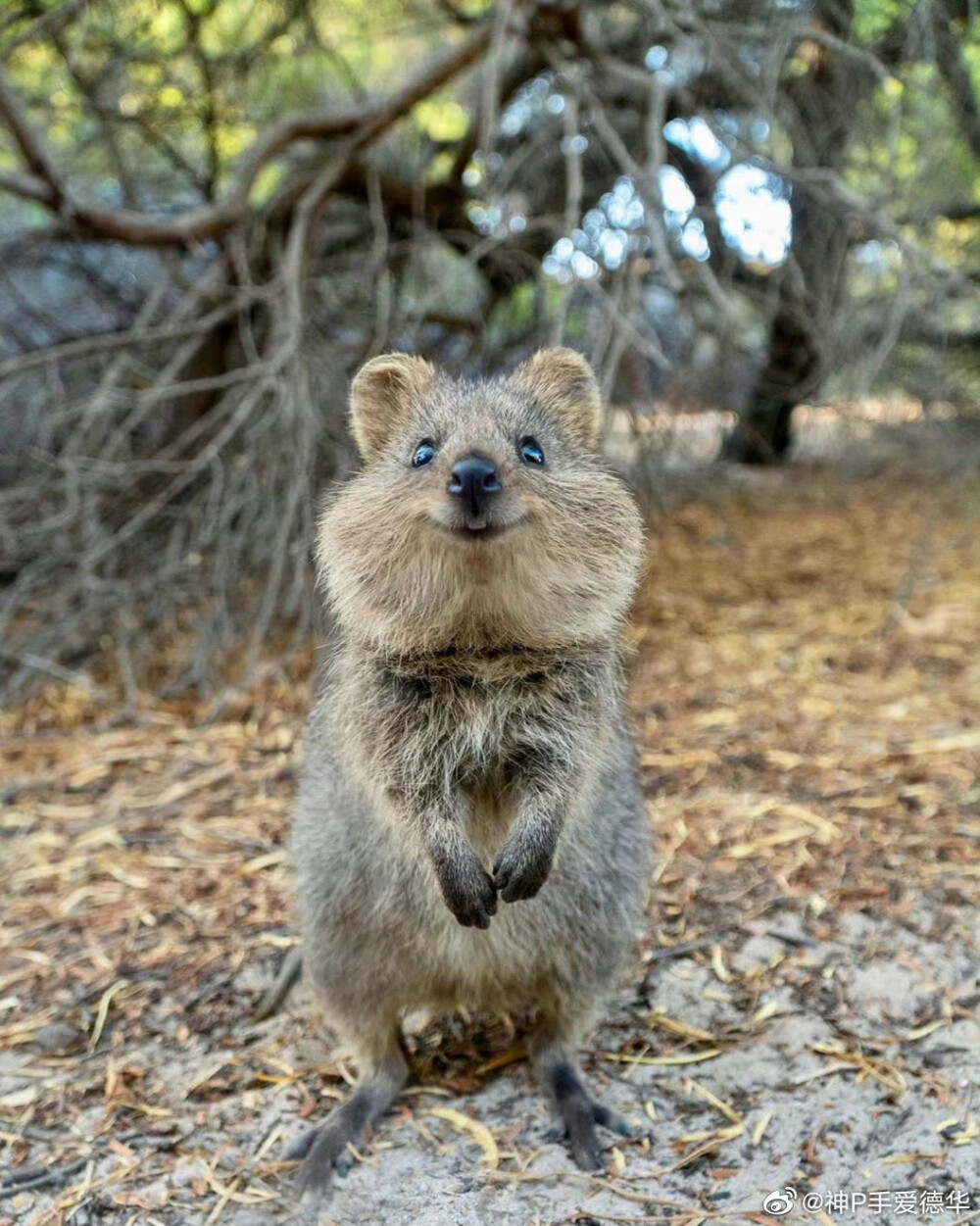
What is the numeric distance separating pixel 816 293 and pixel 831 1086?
17.4ft

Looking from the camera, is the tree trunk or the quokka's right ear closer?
the quokka's right ear

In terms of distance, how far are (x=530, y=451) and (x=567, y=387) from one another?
1.30 ft

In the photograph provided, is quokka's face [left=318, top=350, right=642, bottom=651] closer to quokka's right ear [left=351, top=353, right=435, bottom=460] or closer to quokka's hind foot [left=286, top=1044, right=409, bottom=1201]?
quokka's right ear [left=351, top=353, right=435, bottom=460]

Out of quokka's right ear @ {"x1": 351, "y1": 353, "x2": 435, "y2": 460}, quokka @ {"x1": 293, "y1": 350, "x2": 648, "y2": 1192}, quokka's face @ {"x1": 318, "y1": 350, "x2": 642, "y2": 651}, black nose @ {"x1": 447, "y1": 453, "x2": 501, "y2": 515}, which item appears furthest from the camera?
quokka's right ear @ {"x1": 351, "y1": 353, "x2": 435, "y2": 460}

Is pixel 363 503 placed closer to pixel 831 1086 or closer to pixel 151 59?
pixel 831 1086

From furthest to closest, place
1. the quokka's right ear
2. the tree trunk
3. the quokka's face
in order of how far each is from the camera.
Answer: the tree trunk
the quokka's right ear
the quokka's face

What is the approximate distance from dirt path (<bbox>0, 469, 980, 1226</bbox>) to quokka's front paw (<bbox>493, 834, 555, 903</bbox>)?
732 millimetres

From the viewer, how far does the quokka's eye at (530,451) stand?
2.76 m

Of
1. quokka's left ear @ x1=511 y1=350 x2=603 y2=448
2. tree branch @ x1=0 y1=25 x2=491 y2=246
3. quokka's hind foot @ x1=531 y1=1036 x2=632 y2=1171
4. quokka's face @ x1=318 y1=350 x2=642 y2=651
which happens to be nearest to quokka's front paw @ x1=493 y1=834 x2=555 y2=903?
quokka's face @ x1=318 y1=350 x2=642 y2=651

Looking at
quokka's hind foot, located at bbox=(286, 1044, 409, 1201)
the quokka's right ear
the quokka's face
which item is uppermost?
the quokka's right ear

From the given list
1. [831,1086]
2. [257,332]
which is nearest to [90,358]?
[257,332]

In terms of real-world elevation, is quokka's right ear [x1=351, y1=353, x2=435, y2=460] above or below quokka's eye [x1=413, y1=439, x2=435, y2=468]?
above

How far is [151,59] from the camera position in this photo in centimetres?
657

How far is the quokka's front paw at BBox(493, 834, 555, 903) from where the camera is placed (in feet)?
8.82
